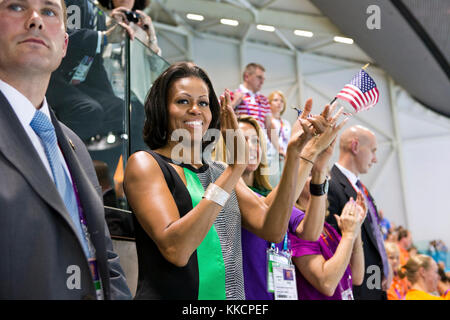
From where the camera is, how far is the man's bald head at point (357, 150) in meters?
3.67

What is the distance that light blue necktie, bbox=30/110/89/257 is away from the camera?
4.33 ft

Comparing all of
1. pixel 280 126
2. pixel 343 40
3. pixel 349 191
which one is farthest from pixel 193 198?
pixel 343 40

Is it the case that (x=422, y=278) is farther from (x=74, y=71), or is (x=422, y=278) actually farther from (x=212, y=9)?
(x=212, y=9)

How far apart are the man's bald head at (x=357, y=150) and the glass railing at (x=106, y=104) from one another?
145 centimetres

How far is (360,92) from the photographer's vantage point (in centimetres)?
236

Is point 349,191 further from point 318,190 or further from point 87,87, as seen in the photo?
point 87,87

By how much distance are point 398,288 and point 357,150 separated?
8.51 feet

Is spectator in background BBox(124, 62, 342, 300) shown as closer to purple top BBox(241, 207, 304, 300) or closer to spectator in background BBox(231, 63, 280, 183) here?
purple top BBox(241, 207, 304, 300)

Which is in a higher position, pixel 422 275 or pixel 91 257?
pixel 91 257

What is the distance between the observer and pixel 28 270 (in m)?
1.12

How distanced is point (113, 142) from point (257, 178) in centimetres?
95

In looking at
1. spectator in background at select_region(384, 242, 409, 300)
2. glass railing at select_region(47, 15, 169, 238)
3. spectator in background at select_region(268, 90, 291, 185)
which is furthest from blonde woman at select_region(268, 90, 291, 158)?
glass railing at select_region(47, 15, 169, 238)

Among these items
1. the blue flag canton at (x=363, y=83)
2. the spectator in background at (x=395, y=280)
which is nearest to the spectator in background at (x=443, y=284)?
the spectator in background at (x=395, y=280)

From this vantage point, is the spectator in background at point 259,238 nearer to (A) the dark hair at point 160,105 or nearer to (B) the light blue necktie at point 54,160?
(A) the dark hair at point 160,105
